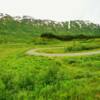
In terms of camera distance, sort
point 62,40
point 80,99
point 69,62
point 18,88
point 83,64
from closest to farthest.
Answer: point 80,99, point 18,88, point 83,64, point 69,62, point 62,40

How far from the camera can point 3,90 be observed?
25547mm

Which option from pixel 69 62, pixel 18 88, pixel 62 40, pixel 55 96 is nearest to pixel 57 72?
pixel 18 88

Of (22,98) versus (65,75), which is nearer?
(22,98)

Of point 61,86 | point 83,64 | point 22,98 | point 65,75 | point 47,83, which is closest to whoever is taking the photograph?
point 22,98

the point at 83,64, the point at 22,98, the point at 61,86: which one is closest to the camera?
the point at 22,98

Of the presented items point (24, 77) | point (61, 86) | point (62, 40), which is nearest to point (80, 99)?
point (61, 86)

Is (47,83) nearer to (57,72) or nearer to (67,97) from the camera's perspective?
(57,72)

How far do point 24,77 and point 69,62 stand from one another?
13.5 metres

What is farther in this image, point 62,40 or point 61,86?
point 62,40

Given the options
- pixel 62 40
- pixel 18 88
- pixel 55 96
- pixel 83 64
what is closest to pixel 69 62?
pixel 83 64

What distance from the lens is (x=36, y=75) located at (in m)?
29.9

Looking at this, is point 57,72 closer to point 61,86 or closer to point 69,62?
point 61,86

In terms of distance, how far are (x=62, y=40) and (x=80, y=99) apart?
286 feet

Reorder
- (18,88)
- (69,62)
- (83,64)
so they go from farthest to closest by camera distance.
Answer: (69,62) < (83,64) < (18,88)
